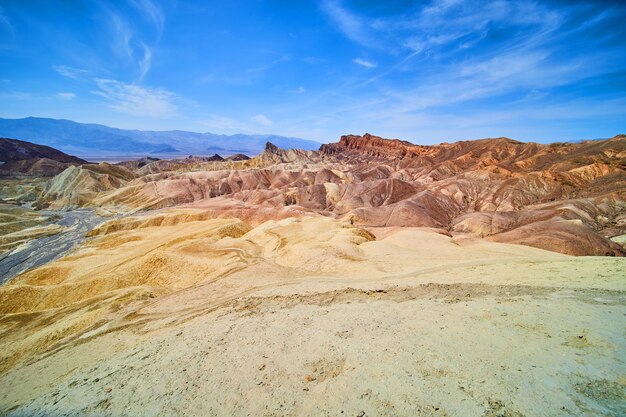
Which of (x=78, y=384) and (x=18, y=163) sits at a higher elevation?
(x=18, y=163)

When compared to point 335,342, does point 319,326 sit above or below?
below

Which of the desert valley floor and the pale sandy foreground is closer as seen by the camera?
the pale sandy foreground

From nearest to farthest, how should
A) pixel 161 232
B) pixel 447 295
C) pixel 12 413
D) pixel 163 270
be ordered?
pixel 12 413 → pixel 447 295 → pixel 163 270 → pixel 161 232

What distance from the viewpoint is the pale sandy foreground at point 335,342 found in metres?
6.55

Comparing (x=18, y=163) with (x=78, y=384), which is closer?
(x=78, y=384)

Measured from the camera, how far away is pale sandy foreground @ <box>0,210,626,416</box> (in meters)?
6.55

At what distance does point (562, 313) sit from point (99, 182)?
8931cm

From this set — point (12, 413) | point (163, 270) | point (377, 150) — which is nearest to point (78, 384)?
point (12, 413)

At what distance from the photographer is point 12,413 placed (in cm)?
770

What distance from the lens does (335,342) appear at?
8.82 m

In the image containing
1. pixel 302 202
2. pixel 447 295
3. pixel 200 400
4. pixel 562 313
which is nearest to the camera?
pixel 200 400

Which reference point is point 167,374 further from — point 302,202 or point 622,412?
point 302,202

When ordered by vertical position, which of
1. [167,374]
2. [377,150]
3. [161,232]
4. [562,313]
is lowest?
[161,232]

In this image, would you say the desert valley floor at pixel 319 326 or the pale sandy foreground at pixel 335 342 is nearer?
the pale sandy foreground at pixel 335 342
